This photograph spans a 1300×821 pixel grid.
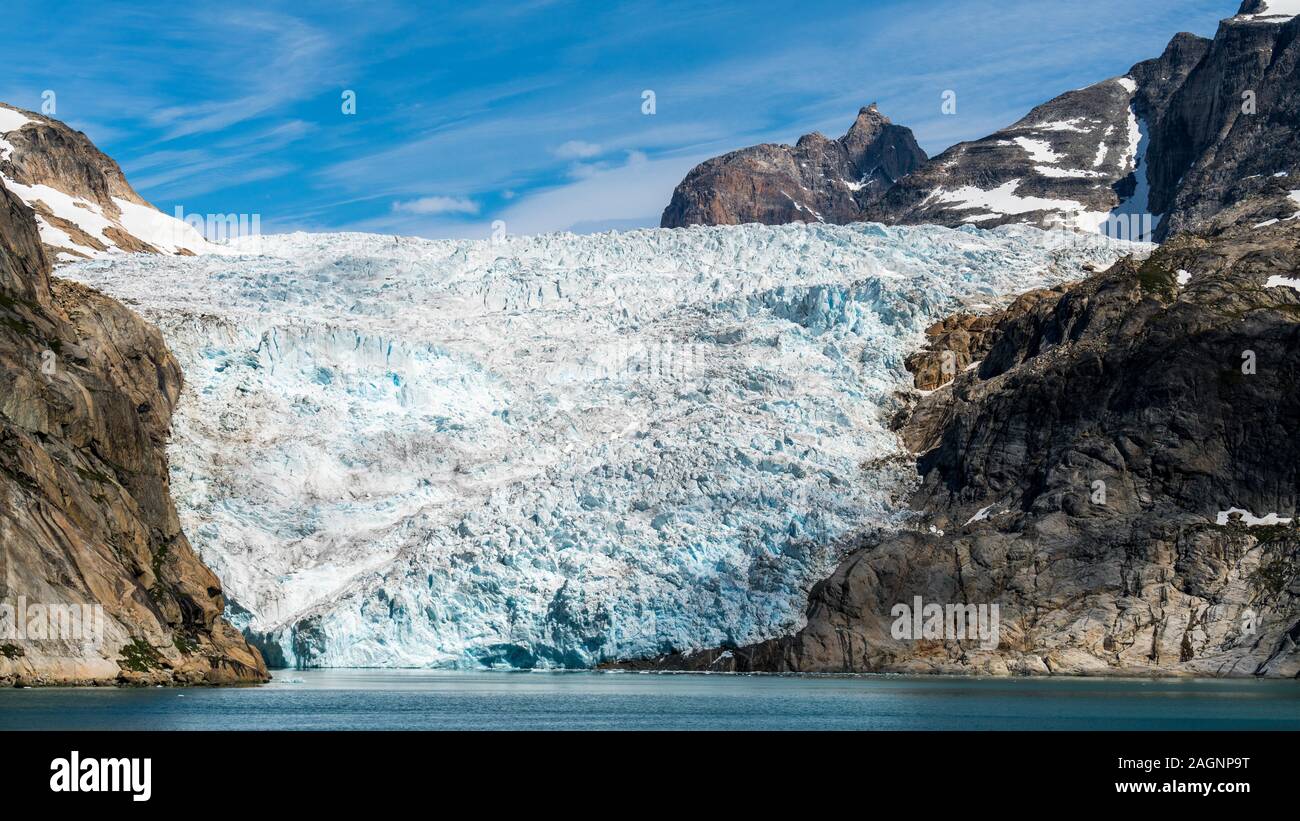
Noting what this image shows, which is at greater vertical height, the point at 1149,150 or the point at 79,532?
the point at 1149,150

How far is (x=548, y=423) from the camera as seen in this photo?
7631 centimetres

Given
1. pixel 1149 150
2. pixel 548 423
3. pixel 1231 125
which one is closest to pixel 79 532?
pixel 548 423

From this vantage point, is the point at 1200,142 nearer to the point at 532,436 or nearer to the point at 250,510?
the point at 532,436

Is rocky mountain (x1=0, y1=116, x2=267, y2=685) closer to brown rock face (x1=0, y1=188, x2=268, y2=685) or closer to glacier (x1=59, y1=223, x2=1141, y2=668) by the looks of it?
brown rock face (x1=0, y1=188, x2=268, y2=685)

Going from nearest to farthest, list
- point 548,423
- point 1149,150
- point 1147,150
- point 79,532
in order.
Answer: point 79,532, point 548,423, point 1149,150, point 1147,150

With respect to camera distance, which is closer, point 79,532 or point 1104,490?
point 79,532

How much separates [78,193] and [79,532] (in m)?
81.2

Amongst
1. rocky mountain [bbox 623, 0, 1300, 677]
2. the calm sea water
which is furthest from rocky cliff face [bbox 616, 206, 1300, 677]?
the calm sea water

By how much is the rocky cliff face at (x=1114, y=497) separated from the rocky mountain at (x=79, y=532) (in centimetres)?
2090

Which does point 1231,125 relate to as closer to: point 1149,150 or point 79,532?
point 1149,150

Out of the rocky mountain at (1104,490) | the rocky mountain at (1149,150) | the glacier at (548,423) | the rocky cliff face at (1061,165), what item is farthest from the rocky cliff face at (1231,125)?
the rocky mountain at (1104,490)

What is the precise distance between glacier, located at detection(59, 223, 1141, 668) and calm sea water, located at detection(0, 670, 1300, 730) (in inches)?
209

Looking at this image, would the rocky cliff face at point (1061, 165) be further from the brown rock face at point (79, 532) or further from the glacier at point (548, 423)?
the brown rock face at point (79, 532)
